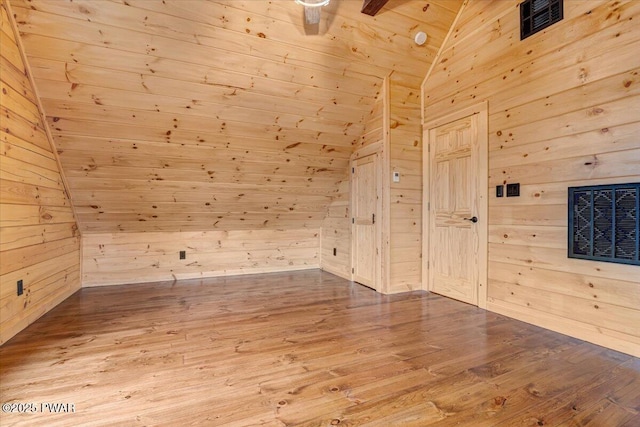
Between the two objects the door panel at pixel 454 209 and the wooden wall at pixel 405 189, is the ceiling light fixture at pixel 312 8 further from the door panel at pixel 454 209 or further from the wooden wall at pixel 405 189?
the door panel at pixel 454 209

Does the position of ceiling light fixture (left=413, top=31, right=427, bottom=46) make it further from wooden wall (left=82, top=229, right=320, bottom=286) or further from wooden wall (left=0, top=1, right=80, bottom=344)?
wooden wall (left=0, top=1, right=80, bottom=344)

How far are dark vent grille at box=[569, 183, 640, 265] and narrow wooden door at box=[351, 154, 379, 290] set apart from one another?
1.89 meters

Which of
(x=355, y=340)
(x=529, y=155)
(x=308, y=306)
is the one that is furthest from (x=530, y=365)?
(x=308, y=306)

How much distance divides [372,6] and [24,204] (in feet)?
11.0

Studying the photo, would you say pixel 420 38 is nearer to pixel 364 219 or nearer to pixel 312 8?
pixel 312 8

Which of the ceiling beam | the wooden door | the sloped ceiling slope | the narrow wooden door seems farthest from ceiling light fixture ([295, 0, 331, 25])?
the wooden door

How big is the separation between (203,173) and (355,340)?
8.64 feet

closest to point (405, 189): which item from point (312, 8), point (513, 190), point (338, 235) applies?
point (513, 190)

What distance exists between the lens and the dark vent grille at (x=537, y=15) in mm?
2551

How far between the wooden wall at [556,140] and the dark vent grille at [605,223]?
0.07 m

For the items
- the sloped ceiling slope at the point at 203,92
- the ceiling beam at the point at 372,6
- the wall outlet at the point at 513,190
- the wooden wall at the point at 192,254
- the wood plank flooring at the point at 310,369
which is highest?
the ceiling beam at the point at 372,6

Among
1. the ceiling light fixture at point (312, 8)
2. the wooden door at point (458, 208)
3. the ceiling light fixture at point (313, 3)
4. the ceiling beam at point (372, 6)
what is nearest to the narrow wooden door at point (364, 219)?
the wooden door at point (458, 208)

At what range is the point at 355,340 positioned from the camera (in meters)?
2.37

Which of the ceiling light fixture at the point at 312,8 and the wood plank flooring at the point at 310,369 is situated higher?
the ceiling light fixture at the point at 312,8
